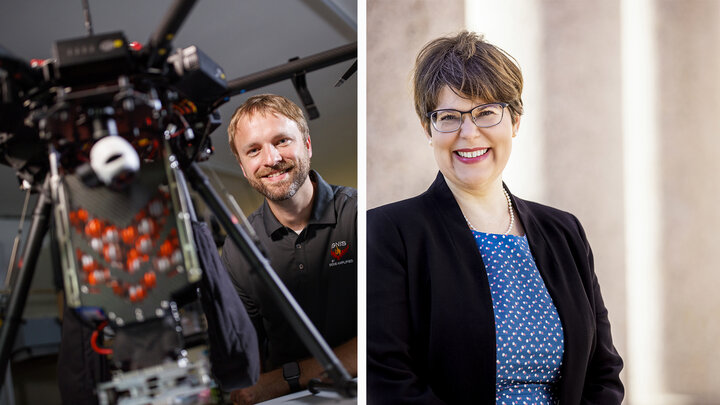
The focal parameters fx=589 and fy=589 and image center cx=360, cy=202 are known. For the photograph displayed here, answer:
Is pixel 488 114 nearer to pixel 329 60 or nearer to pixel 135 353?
pixel 329 60

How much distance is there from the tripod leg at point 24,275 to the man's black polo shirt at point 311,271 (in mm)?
426

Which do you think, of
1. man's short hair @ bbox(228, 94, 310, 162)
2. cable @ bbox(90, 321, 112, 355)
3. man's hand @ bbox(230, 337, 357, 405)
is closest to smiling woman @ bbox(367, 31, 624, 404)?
man's hand @ bbox(230, 337, 357, 405)

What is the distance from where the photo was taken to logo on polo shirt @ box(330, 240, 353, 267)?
1.84 m

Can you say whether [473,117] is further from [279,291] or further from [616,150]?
[279,291]

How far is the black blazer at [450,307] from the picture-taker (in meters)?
1.81

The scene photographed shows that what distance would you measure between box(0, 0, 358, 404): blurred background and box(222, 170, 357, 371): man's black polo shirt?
3.2 inches

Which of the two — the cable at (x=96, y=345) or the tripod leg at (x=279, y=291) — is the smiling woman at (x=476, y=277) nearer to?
the tripod leg at (x=279, y=291)

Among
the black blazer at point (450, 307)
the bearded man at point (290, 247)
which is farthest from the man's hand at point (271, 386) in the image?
the black blazer at point (450, 307)

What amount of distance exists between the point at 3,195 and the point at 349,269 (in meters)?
0.97

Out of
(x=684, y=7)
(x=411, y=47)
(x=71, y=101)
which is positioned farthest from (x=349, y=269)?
(x=684, y=7)

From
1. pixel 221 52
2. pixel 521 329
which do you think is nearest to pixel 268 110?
pixel 221 52

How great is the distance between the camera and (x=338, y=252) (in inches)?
72.8

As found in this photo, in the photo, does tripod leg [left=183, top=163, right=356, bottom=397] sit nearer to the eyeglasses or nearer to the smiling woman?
the smiling woman

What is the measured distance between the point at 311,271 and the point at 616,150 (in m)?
1.17
